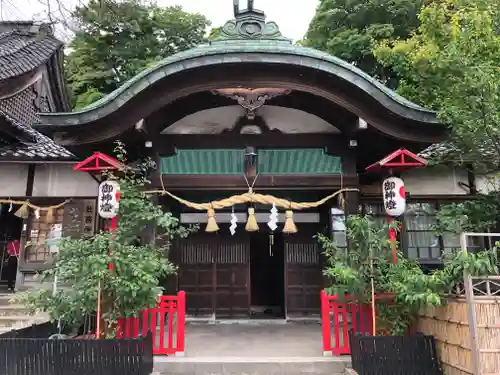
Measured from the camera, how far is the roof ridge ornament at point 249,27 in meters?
8.52

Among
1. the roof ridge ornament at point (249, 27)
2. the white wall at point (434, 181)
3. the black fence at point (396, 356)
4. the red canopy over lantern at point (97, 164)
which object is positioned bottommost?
the black fence at point (396, 356)

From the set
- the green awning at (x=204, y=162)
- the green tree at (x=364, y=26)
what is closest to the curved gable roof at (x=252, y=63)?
the green awning at (x=204, y=162)

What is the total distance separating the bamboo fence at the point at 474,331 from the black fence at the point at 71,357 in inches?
175

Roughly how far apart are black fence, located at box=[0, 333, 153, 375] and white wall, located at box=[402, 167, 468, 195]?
8.10 meters

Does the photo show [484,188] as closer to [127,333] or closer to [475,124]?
[475,124]

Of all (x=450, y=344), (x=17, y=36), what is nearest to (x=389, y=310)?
(x=450, y=344)

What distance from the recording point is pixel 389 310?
6910mm

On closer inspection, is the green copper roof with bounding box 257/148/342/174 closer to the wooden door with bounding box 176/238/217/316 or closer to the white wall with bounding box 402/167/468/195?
the white wall with bounding box 402/167/468/195

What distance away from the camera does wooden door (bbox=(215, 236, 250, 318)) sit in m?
11.3

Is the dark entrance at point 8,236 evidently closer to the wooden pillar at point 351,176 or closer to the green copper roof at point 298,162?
the green copper roof at point 298,162

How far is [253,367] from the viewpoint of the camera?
6.66 metres

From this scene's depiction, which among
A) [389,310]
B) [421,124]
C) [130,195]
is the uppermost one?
[421,124]

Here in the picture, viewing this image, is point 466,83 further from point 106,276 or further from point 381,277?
point 106,276

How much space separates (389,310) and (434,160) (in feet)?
15.1
